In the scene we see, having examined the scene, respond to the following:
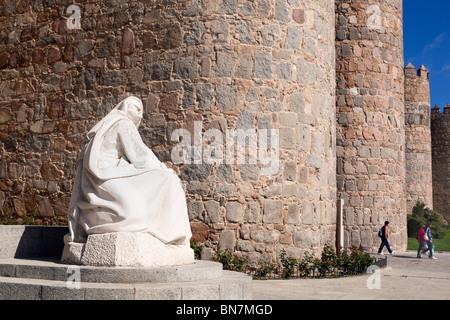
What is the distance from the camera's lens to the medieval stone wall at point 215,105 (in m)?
8.86

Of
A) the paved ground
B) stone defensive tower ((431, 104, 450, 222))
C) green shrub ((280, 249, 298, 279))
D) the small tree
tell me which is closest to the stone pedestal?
the paved ground

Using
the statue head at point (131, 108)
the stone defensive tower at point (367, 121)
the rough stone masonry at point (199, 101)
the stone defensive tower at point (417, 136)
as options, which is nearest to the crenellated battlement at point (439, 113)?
the stone defensive tower at point (417, 136)

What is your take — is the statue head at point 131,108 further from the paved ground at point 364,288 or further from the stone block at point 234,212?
the stone block at point 234,212

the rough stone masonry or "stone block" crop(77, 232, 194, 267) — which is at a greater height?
the rough stone masonry

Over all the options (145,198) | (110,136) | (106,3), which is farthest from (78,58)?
(145,198)

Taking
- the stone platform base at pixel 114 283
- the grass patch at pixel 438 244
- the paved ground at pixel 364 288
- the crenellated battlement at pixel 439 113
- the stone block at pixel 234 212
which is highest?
the crenellated battlement at pixel 439 113

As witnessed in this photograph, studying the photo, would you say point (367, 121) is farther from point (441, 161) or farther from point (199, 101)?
point (441, 161)

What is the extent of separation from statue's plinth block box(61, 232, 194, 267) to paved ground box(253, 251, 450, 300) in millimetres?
1341

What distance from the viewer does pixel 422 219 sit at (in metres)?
21.4

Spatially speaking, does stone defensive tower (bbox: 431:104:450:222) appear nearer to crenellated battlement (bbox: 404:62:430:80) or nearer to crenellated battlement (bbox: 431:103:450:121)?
crenellated battlement (bbox: 431:103:450:121)

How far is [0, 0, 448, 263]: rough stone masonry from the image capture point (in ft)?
29.1

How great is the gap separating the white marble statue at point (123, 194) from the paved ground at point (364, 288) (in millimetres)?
1388

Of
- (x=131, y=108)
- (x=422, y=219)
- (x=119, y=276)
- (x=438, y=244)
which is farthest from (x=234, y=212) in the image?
(x=422, y=219)

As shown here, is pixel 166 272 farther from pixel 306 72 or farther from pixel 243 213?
pixel 306 72
